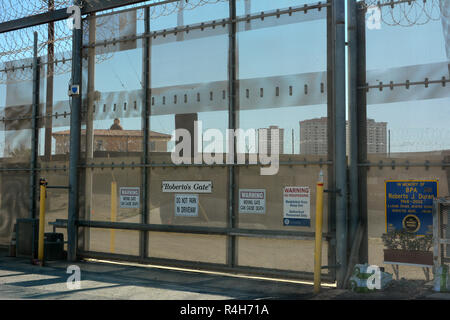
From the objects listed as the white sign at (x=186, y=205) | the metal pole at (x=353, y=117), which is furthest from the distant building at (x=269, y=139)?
the white sign at (x=186, y=205)

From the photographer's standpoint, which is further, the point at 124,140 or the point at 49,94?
the point at 49,94

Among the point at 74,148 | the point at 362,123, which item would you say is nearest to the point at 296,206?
the point at 362,123

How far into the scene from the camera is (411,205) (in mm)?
7688

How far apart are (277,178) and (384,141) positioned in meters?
1.89

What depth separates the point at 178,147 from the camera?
984 cm

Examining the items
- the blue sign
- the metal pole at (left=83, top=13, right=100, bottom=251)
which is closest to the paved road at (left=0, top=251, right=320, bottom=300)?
the metal pole at (left=83, top=13, right=100, bottom=251)

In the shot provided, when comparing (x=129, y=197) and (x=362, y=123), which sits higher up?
(x=362, y=123)

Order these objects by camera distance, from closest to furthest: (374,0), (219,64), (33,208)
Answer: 1. (374,0)
2. (219,64)
3. (33,208)

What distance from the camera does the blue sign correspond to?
7.57m

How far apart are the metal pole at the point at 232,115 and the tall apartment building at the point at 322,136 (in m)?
1.34

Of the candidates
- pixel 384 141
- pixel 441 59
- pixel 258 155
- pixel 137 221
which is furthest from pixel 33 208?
pixel 441 59

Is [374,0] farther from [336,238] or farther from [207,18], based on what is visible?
[336,238]

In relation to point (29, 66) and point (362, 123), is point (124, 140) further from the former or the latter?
point (362, 123)

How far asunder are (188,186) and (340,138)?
10.3 feet
